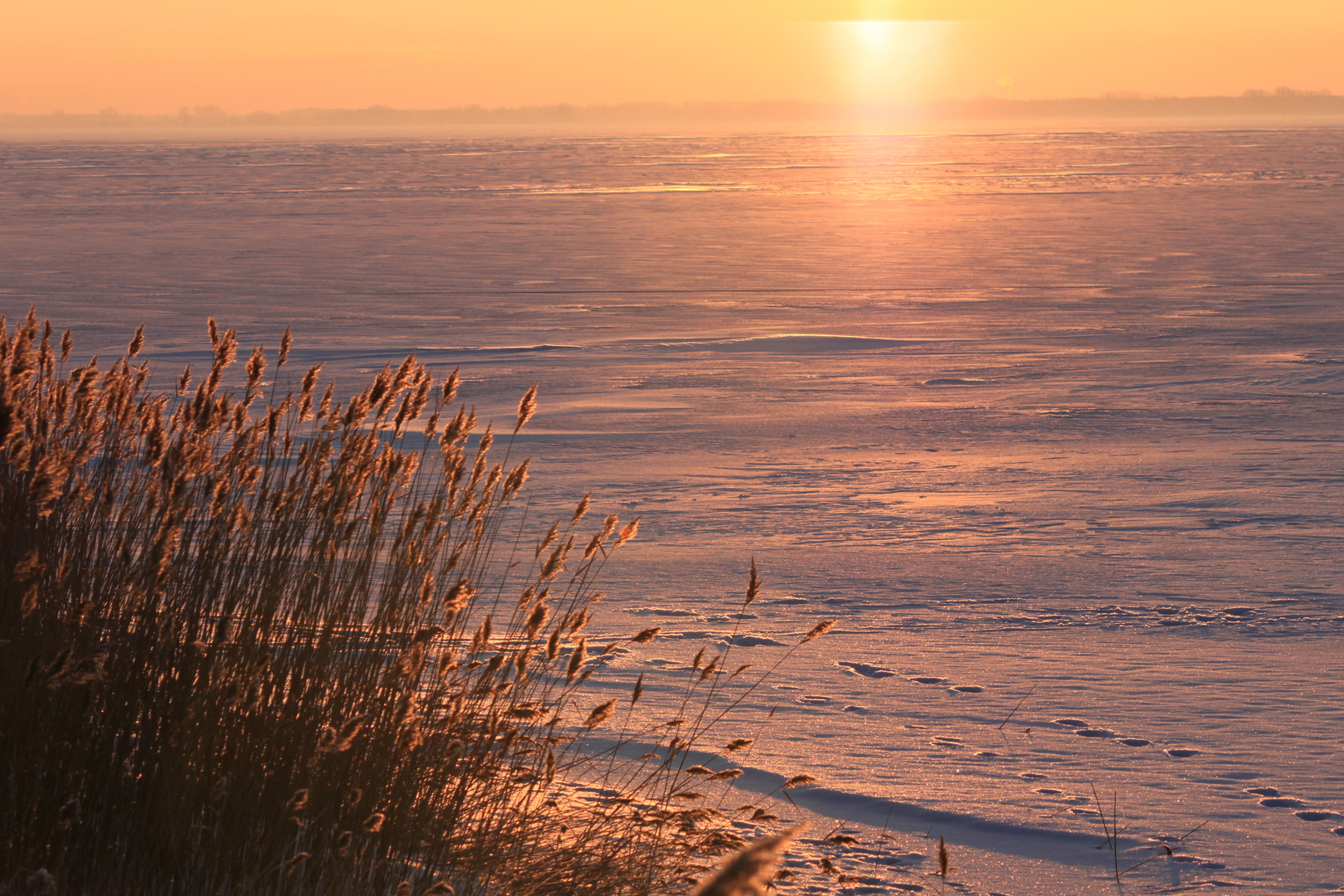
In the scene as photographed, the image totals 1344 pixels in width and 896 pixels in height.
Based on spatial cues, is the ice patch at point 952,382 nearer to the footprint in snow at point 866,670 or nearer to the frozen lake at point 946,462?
the frozen lake at point 946,462

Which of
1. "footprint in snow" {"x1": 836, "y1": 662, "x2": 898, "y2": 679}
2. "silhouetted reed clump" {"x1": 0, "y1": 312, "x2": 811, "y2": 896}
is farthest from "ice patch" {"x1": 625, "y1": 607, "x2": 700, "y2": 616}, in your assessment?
"silhouetted reed clump" {"x1": 0, "y1": 312, "x2": 811, "y2": 896}

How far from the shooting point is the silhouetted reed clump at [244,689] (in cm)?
267

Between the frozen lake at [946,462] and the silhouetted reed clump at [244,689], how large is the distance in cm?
141

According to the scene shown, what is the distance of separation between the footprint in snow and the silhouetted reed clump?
2.17 m

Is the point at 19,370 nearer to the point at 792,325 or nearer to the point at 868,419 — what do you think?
the point at 868,419

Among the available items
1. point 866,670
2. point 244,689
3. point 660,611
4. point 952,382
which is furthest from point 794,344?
point 244,689

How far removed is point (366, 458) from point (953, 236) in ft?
95.4

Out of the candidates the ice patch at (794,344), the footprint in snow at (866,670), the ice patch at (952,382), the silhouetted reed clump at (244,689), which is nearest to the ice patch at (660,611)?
the footprint in snow at (866,670)

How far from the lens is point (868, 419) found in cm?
1145

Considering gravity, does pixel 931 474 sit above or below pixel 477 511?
above

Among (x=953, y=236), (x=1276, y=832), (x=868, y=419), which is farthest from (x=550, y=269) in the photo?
(x=1276, y=832)

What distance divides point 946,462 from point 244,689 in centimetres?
766

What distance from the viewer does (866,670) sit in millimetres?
5703

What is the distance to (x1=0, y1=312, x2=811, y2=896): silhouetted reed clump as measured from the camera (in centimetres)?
267
